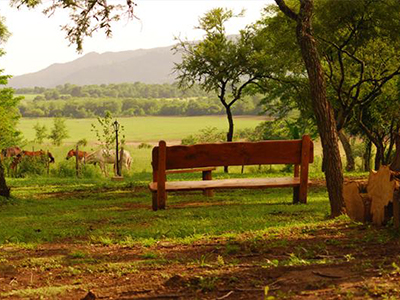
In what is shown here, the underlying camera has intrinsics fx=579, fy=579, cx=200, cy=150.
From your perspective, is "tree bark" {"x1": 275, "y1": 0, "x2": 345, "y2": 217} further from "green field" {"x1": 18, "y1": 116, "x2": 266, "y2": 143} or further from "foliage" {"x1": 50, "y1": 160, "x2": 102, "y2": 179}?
"green field" {"x1": 18, "y1": 116, "x2": 266, "y2": 143}

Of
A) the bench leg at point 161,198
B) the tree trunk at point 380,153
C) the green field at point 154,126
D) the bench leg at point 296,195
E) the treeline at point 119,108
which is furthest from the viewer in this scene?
the treeline at point 119,108

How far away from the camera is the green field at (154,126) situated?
12792cm

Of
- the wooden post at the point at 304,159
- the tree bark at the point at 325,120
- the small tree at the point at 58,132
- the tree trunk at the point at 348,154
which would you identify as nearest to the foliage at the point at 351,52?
the tree trunk at the point at 348,154

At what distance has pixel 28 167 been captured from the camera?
95.9ft

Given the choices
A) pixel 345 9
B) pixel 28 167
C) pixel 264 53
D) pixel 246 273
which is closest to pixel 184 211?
pixel 246 273

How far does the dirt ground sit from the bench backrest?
3.57m

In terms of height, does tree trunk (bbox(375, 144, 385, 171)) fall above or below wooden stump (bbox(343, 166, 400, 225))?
below

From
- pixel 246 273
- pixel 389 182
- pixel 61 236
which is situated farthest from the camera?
pixel 61 236

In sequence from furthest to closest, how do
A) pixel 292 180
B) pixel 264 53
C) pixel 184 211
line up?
1. pixel 264 53
2. pixel 292 180
3. pixel 184 211

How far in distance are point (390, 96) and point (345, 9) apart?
8.15 m

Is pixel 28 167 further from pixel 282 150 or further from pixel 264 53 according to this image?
pixel 282 150

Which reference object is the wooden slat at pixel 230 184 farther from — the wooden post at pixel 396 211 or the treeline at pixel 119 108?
the treeline at pixel 119 108

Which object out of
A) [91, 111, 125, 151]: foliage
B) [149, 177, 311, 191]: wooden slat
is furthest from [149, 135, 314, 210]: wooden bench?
[91, 111, 125, 151]: foliage

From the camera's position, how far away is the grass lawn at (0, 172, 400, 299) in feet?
15.9
